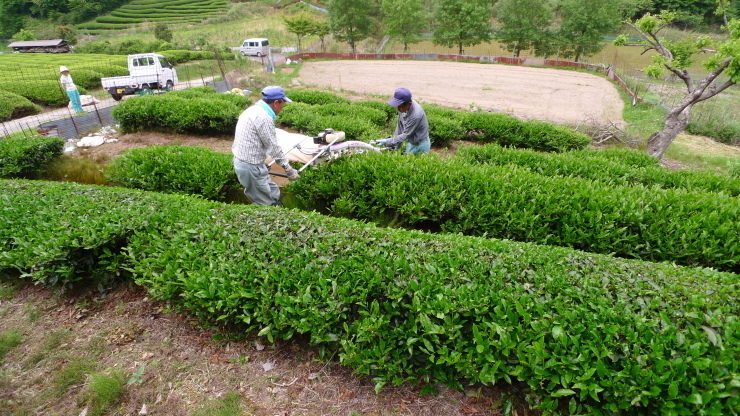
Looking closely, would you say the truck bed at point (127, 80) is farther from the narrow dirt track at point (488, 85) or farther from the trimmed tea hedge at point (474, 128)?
the trimmed tea hedge at point (474, 128)

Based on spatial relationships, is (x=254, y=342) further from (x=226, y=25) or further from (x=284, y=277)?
(x=226, y=25)

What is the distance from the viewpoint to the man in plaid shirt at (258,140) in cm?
455

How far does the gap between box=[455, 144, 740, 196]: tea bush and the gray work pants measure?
3.68 metres

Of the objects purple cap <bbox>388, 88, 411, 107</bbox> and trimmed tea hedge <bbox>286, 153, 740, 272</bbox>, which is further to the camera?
purple cap <bbox>388, 88, 411, 107</bbox>

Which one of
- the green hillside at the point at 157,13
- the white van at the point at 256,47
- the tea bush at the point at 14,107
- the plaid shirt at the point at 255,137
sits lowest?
the tea bush at the point at 14,107

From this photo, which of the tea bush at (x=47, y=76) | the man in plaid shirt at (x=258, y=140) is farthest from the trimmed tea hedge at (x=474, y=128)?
the tea bush at (x=47, y=76)

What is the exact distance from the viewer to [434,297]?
2762mm

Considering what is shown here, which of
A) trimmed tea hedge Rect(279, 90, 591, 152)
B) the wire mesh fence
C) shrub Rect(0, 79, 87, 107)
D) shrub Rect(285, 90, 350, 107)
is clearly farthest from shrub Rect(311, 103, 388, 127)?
shrub Rect(0, 79, 87, 107)

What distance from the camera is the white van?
32281 mm

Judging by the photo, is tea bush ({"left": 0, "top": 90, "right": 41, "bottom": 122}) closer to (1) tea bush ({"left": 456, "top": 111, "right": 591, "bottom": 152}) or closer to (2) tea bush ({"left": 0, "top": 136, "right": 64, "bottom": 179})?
(2) tea bush ({"left": 0, "top": 136, "right": 64, "bottom": 179})

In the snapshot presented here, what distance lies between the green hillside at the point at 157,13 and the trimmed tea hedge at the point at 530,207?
2222 inches

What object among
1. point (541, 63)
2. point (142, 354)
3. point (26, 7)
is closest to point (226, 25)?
point (26, 7)

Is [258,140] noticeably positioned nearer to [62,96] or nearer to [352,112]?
[352,112]

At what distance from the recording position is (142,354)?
10.1ft
